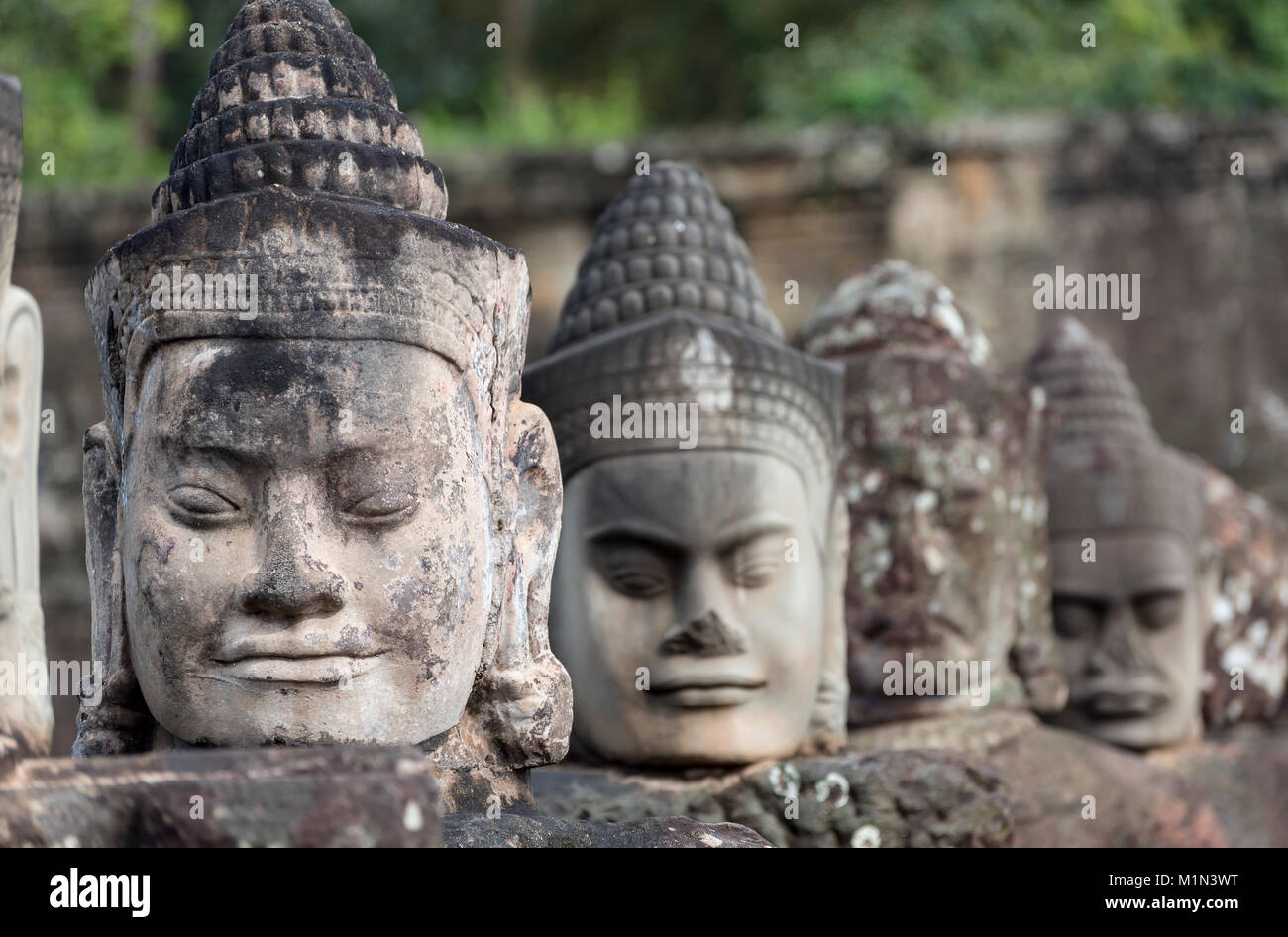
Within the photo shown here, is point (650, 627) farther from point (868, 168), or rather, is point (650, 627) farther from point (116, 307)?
point (868, 168)

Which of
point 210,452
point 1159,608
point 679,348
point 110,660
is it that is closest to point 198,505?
point 210,452

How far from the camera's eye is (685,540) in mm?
5195

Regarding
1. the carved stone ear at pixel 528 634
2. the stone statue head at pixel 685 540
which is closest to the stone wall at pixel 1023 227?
the stone statue head at pixel 685 540

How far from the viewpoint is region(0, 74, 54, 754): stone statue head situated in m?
4.13

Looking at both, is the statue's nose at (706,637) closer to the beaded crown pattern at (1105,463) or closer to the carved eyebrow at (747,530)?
the carved eyebrow at (747,530)

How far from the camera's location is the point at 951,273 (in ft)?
35.7

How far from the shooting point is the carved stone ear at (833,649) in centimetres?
568

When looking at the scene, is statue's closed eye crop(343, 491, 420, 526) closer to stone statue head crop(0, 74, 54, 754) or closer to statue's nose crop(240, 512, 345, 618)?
statue's nose crop(240, 512, 345, 618)

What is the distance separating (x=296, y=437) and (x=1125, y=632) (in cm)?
449

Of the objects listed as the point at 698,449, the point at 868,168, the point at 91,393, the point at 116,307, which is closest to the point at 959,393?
the point at 698,449

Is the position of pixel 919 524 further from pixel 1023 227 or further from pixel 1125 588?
pixel 1023 227

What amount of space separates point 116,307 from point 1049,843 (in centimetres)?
357

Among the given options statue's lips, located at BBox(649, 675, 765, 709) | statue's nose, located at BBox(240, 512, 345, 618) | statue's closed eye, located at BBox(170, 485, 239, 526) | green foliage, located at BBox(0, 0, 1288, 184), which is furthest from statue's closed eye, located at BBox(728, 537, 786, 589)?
green foliage, located at BBox(0, 0, 1288, 184)

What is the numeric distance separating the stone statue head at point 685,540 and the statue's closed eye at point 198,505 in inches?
67.6
